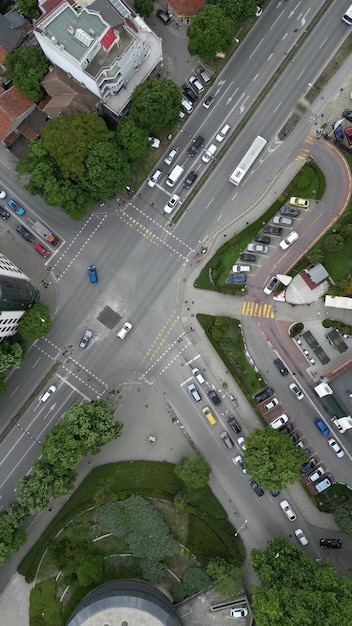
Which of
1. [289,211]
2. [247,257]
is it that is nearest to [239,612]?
[247,257]

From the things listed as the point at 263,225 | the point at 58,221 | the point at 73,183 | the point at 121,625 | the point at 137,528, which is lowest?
the point at 121,625

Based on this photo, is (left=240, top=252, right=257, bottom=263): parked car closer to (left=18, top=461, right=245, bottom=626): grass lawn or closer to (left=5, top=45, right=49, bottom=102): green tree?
(left=18, top=461, right=245, bottom=626): grass lawn

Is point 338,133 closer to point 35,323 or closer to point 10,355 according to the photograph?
point 35,323

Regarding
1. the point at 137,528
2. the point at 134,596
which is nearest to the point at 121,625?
the point at 134,596

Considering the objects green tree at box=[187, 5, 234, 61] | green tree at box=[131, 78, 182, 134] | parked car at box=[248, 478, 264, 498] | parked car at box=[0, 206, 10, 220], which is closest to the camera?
green tree at box=[131, 78, 182, 134]

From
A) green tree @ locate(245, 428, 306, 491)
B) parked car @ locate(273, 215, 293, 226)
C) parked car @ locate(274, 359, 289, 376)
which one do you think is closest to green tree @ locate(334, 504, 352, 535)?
green tree @ locate(245, 428, 306, 491)

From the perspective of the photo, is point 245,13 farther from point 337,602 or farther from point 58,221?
point 337,602
